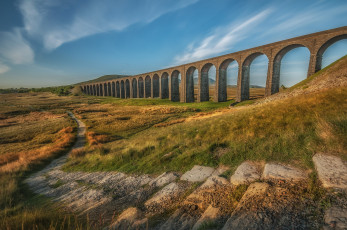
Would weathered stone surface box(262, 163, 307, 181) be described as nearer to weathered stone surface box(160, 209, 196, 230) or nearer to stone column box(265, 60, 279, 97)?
weathered stone surface box(160, 209, 196, 230)

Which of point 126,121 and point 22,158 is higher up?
point 126,121

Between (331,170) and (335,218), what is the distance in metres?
1.21

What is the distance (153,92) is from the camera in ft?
197

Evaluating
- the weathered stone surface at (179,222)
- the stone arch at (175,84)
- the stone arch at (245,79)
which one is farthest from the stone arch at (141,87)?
the weathered stone surface at (179,222)

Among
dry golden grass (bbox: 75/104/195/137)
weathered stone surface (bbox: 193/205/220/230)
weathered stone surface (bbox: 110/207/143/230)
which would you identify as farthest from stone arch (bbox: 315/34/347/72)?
weathered stone surface (bbox: 110/207/143/230)

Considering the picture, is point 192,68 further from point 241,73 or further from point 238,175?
point 238,175

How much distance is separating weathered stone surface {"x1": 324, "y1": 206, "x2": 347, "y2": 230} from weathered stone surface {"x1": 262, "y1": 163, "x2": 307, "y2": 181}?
89cm

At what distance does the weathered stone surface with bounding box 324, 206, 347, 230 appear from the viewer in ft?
6.12

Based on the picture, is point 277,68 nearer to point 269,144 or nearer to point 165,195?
point 269,144

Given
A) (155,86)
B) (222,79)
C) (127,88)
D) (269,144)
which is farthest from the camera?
(127,88)

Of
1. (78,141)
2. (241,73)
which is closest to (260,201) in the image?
(78,141)

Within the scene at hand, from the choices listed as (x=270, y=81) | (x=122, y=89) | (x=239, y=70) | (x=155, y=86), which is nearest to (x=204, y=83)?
(x=239, y=70)

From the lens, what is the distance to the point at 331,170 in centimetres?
284

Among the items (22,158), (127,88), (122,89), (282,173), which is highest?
(127,88)
